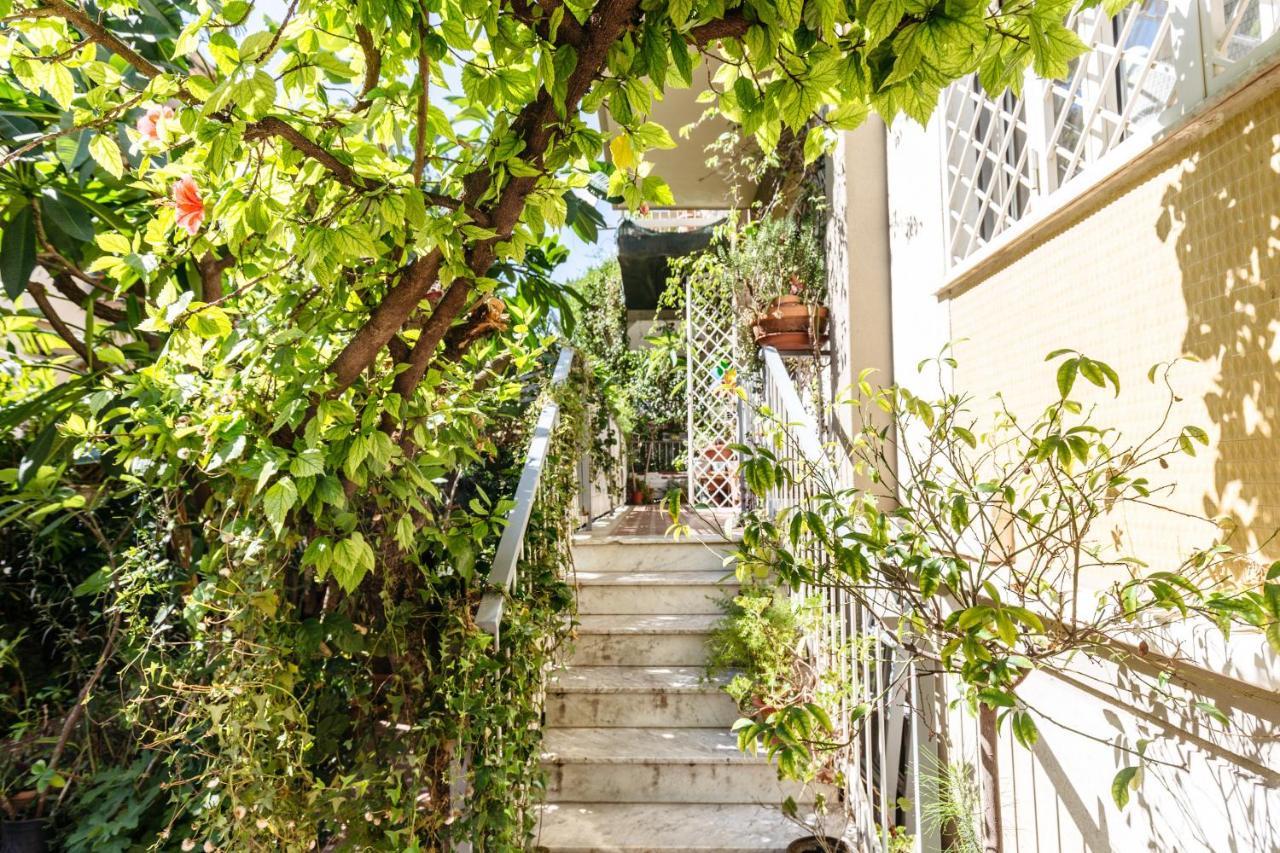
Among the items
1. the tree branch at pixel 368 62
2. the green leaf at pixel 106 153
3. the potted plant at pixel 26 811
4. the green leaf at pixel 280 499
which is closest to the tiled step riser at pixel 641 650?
the potted plant at pixel 26 811

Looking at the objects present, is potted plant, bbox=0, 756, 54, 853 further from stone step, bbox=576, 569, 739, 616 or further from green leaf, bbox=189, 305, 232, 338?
stone step, bbox=576, 569, 739, 616

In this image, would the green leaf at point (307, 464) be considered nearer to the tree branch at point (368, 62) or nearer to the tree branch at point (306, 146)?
the tree branch at point (306, 146)

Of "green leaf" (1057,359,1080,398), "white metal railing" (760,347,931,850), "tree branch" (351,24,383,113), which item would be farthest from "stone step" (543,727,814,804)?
"tree branch" (351,24,383,113)

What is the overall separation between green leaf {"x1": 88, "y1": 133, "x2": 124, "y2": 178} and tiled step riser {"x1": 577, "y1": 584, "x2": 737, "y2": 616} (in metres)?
2.70

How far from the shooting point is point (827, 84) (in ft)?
3.75

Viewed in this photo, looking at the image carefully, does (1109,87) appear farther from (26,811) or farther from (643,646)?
(26,811)

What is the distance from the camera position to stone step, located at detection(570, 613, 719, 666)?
3.25 meters

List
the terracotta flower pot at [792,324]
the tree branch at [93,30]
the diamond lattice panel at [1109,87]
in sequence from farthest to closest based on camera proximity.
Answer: the terracotta flower pot at [792,324]
the diamond lattice panel at [1109,87]
the tree branch at [93,30]

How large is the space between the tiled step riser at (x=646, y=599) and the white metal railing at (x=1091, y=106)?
6.39 feet

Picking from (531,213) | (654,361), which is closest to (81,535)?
(531,213)

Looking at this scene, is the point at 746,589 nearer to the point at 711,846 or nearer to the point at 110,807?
the point at 711,846

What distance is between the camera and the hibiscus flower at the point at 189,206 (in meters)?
1.43

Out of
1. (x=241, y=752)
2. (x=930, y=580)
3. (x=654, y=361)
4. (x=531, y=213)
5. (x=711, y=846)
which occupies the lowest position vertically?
(x=711, y=846)

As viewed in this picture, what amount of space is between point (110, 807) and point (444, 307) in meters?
1.80
